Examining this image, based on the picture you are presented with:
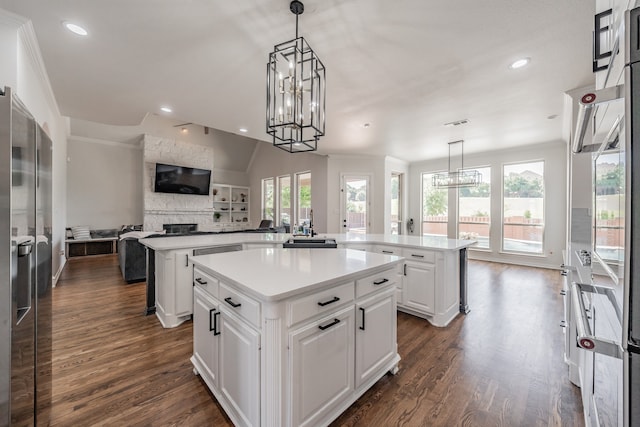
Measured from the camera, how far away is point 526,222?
581cm

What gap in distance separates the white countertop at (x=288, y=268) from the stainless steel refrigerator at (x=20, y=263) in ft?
2.55

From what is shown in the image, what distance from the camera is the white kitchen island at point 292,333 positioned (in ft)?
4.04

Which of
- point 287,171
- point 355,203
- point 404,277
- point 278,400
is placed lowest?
point 278,400

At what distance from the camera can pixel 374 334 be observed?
174 centimetres

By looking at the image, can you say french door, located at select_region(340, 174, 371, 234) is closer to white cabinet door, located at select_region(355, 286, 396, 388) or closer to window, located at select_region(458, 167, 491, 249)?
window, located at select_region(458, 167, 491, 249)

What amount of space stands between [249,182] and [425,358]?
28.6ft

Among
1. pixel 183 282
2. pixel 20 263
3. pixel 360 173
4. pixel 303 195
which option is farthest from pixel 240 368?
pixel 303 195

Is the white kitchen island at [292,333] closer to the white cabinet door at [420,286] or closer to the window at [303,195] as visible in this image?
the white cabinet door at [420,286]

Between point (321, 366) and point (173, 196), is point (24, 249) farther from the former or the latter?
point (173, 196)

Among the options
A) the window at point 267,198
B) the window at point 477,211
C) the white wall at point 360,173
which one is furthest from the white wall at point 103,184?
the window at point 477,211

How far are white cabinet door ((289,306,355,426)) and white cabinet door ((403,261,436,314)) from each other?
1.61m

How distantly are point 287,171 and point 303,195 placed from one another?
0.98 m

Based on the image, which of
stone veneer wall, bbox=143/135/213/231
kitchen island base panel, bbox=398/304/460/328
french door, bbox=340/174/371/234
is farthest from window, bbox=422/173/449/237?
stone veneer wall, bbox=143/135/213/231

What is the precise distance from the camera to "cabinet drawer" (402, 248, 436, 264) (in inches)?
111
